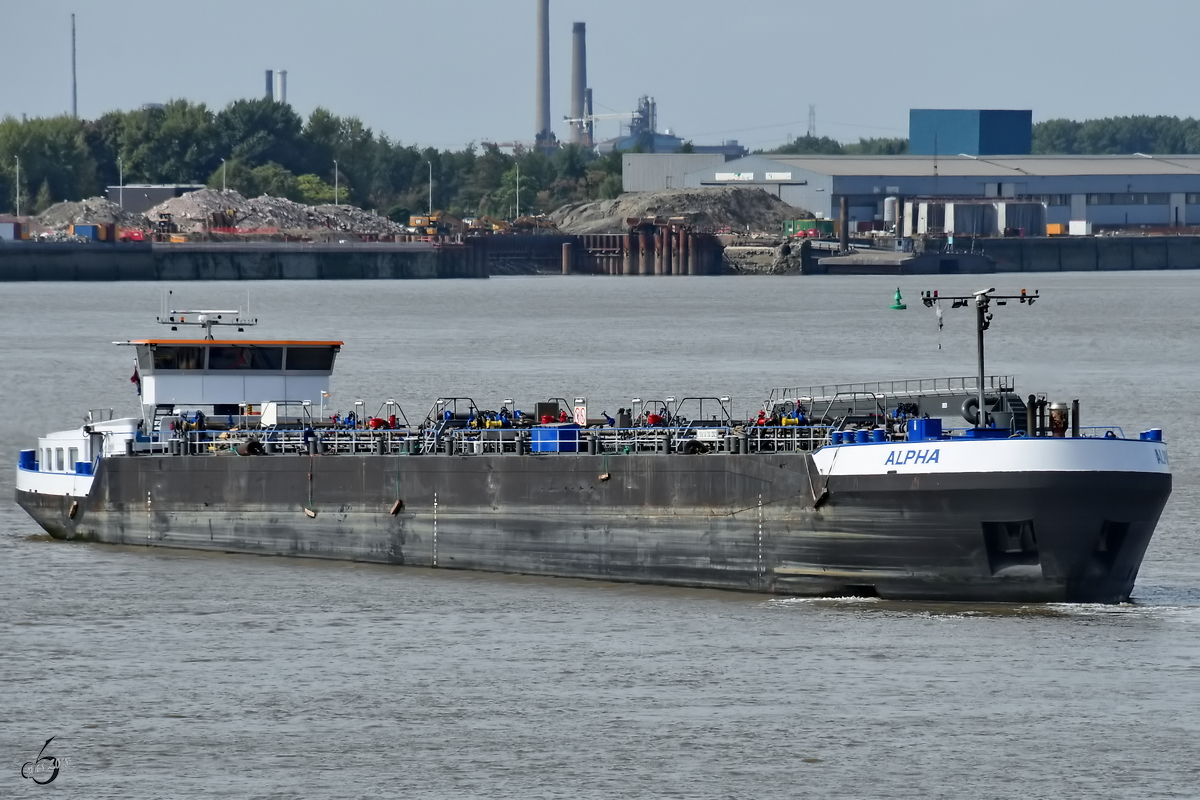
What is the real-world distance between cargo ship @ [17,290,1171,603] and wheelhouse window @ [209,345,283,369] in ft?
0.15

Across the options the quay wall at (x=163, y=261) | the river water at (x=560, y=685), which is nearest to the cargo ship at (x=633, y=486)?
the river water at (x=560, y=685)

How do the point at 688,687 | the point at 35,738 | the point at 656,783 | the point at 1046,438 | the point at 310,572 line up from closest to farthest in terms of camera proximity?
1. the point at 656,783
2. the point at 35,738
3. the point at 688,687
4. the point at 1046,438
5. the point at 310,572

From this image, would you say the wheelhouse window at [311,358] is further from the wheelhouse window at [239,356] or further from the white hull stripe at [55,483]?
the white hull stripe at [55,483]

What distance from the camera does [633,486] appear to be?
121ft

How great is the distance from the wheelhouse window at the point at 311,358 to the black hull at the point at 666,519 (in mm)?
4407

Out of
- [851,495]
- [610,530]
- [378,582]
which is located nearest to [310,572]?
[378,582]

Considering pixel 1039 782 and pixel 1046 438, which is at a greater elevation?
pixel 1046 438

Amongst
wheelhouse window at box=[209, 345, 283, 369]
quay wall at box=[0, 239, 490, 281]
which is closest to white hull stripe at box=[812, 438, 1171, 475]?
wheelhouse window at box=[209, 345, 283, 369]

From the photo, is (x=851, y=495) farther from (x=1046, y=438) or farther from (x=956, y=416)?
(x=956, y=416)

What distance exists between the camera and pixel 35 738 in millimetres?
27500

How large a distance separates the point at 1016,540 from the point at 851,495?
2.66 metres

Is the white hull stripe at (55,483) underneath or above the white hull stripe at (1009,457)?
underneath

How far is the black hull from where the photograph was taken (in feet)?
109

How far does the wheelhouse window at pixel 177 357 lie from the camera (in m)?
45.7
